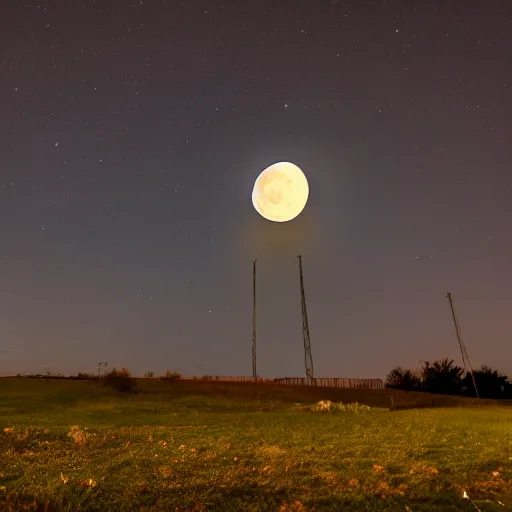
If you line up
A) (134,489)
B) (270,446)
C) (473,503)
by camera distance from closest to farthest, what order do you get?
(473,503) < (134,489) < (270,446)

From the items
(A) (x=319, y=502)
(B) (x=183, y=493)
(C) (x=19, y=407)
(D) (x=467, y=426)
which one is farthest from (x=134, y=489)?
(C) (x=19, y=407)

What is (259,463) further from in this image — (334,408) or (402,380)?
(402,380)

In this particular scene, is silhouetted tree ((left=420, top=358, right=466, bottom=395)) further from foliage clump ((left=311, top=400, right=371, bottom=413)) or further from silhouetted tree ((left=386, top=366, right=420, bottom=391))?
foliage clump ((left=311, top=400, right=371, bottom=413))

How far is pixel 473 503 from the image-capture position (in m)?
11.3

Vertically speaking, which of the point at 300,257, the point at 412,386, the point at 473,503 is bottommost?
the point at 473,503

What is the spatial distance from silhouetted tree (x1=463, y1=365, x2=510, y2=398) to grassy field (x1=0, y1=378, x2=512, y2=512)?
4500 centimetres

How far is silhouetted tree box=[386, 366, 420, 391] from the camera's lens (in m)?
71.9

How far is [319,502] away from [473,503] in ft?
11.0

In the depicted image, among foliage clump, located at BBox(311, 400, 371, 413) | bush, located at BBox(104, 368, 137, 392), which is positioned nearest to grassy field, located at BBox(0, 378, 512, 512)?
foliage clump, located at BBox(311, 400, 371, 413)

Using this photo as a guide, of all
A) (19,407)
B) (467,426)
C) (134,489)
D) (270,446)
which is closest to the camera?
(134,489)

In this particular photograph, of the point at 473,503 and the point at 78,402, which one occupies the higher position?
the point at 78,402

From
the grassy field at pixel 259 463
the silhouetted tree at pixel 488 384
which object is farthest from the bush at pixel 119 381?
the silhouetted tree at pixel 488 384

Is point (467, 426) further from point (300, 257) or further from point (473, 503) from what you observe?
point (300, 257)

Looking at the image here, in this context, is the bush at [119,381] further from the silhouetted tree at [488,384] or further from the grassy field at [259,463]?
the silhouetted tree at [488,384]
